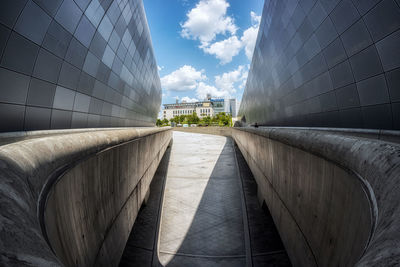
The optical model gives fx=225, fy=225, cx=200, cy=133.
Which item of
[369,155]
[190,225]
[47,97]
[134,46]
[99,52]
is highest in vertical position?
[134,46]

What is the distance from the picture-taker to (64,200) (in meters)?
2.81

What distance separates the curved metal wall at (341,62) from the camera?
5.24 meters

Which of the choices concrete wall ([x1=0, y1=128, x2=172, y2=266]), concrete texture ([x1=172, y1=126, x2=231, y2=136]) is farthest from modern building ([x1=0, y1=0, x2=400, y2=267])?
concrete texture ([x1=172, y1=126, x2=231, y2=136])

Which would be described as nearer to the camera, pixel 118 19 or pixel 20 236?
pixel 20 236

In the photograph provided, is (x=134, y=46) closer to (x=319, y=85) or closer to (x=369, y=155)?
(x=319, y=85)

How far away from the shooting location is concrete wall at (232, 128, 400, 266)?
1.59m

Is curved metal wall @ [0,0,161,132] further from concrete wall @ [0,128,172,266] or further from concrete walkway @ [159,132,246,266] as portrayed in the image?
concrete walkway @ [159,132,246,266]

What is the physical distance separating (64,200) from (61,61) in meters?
5.78

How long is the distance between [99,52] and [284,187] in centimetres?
903

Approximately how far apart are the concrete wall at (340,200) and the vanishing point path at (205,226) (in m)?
4.92

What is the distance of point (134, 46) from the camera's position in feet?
50.2

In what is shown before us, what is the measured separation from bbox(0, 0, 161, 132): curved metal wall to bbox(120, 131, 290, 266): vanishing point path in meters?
5.84

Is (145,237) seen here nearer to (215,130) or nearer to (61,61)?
(61,61)

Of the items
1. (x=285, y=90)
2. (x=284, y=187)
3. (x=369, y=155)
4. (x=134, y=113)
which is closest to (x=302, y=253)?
(x=284, y=187)
